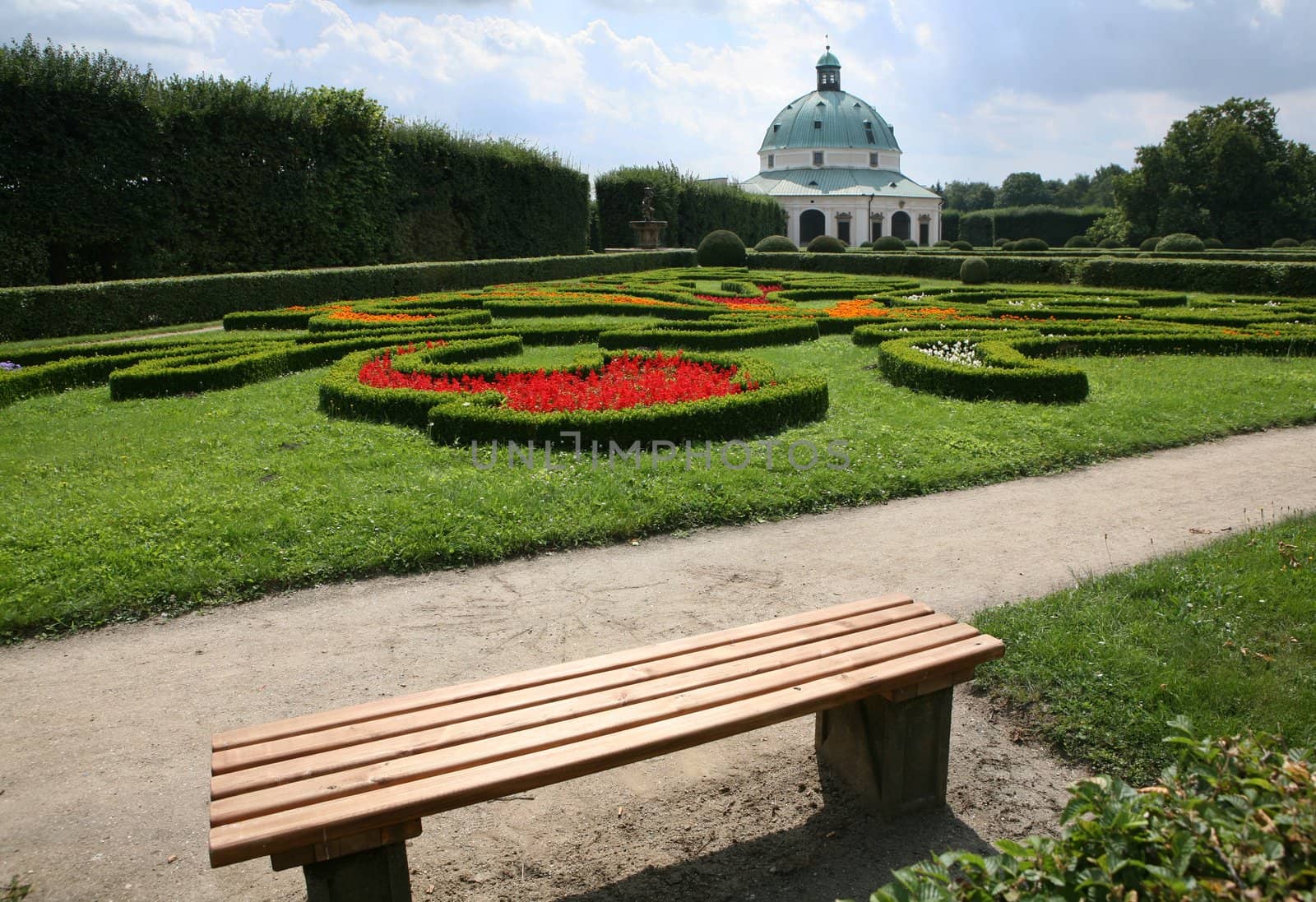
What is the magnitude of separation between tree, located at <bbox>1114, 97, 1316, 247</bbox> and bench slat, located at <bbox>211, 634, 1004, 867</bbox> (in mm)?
44208

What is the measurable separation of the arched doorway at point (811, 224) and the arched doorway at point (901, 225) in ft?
18.2

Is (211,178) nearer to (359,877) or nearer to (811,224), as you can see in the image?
(359,877)

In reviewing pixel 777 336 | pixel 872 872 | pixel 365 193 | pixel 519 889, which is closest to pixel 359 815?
pixel 519 889

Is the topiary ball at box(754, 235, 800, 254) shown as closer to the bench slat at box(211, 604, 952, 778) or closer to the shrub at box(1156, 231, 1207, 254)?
the shrub at box(1156, 231, 1207, 254)

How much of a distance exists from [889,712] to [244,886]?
1942 mm

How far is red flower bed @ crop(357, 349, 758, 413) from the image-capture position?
7.71 meters

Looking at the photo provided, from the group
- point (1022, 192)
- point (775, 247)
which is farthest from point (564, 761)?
point (1022, 192)

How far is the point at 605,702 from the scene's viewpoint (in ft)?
8.67

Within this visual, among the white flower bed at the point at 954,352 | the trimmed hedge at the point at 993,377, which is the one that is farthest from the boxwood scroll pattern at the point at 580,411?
the white flower bed at the point at 954,352

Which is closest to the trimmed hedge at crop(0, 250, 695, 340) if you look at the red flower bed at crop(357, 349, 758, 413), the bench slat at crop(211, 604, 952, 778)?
the red flower bed at crop(357, 349, 758, 413)

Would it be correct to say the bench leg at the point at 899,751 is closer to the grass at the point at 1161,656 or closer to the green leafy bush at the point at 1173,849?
the grass at the point at 1161,656

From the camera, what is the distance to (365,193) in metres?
22.7

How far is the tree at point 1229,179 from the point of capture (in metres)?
39.5

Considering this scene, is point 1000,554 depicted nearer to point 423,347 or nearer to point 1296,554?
point 1296,554
